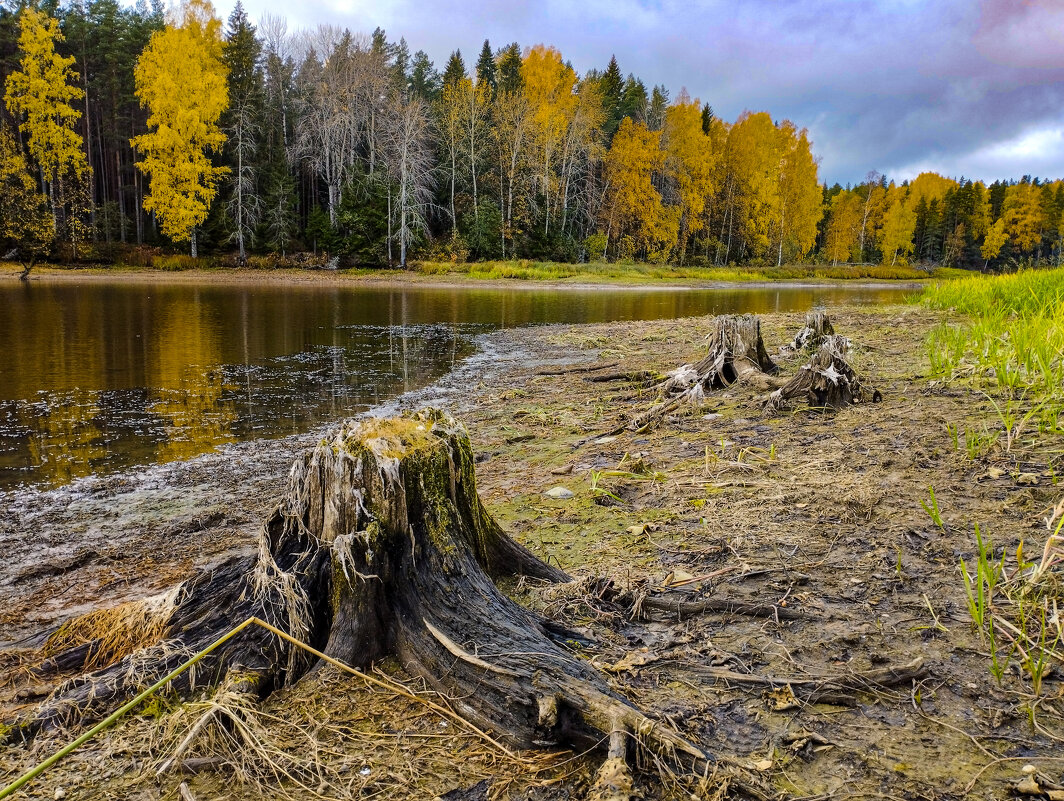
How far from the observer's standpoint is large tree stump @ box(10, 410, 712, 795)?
216 centimetres

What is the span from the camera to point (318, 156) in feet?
137

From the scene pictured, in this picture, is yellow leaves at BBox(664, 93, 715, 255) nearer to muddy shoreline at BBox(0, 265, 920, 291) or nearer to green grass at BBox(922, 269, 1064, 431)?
Answer: muddy shoreline at BBox(0, 265, 920, 291)

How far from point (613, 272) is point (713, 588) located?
129ft

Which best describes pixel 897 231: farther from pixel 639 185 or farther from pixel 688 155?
pixel 639 185

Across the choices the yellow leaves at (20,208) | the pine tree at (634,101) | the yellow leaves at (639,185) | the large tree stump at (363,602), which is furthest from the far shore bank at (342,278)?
→ the large tree stump at (363,602)

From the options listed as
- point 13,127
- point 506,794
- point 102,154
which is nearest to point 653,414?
point 506,794

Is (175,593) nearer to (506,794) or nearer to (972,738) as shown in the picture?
(506,794)

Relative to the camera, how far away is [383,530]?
2.39 metres

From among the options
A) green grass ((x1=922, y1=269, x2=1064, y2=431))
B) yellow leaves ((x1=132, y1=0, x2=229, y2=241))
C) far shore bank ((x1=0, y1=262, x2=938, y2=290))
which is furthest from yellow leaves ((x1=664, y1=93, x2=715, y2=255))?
green grass ((x1=922, y1=269, x2=1064, y2=431))

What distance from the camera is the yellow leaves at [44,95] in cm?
3291

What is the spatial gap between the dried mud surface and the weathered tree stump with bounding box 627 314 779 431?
2.04 ft

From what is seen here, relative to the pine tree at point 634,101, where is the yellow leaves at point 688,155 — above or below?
below

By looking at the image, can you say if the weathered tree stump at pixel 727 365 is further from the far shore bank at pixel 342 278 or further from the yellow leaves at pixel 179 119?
the yellow leaves at pixel 179 119

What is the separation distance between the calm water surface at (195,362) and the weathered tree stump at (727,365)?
13.8 ft
